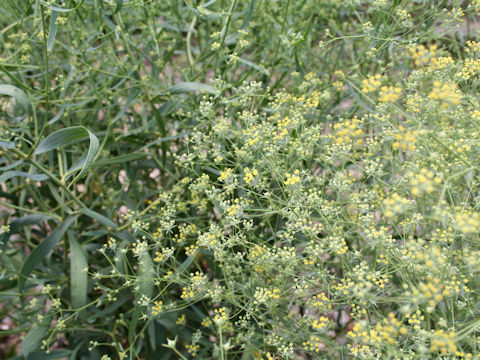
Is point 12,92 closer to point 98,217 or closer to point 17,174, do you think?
point 17,174

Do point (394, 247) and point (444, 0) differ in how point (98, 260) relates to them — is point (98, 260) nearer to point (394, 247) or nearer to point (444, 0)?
point (394, 247)

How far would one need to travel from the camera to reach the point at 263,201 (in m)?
1.62

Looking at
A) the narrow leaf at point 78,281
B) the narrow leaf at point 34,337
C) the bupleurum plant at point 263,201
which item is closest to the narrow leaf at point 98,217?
the bupleurum plant at point 263,201

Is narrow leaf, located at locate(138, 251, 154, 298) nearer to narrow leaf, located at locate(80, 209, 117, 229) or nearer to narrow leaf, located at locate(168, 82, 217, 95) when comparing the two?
narrow leaf, located at locate(80, 209, 117, 229)

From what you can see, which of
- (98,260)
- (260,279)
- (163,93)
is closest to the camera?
(260,279)

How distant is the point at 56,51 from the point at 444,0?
172cm

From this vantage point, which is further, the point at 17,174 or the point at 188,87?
the point at 188,87

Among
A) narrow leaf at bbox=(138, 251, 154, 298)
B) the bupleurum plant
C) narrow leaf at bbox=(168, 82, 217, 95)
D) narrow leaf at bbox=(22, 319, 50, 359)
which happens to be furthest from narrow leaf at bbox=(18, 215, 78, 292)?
narrow leaf at bbox=(168, 82, 217, 95)

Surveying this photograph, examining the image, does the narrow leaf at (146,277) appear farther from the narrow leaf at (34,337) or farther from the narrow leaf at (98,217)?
the narrow leaf at (34,337)

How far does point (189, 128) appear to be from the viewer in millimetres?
1837

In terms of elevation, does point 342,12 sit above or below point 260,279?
above

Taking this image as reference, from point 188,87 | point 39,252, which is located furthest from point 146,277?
point 188,87

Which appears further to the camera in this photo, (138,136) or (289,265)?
(138,136)

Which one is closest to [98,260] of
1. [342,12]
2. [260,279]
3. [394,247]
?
[260,279]
